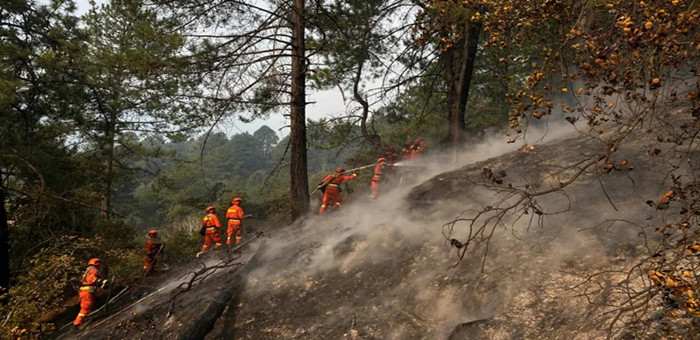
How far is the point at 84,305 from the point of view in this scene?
24.4 feet

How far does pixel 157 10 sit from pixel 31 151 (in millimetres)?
6203

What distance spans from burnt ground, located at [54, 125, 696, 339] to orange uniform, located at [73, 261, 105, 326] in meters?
0.31

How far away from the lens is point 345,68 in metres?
11.6

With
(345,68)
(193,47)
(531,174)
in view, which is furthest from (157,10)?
(531,174)

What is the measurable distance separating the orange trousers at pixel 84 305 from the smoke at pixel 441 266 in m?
3.51

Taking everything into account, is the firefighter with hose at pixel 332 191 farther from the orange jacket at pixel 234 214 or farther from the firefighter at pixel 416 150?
the firefighter at pixel 416 150

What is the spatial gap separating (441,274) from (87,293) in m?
7.25

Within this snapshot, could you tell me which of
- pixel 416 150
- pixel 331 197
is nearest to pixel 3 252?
pixel 331 197

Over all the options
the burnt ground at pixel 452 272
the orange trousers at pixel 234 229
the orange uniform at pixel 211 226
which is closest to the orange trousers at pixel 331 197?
the orange trousers at pixel 234 229

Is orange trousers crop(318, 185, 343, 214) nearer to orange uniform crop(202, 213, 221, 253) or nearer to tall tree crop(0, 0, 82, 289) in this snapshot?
orange uniform crop(202, 213, 221, 253)

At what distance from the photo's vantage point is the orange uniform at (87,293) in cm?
740

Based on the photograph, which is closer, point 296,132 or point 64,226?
point 296,132

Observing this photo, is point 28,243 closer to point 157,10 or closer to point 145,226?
point 157,10

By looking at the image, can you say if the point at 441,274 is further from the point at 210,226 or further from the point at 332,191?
the point at 210,226
